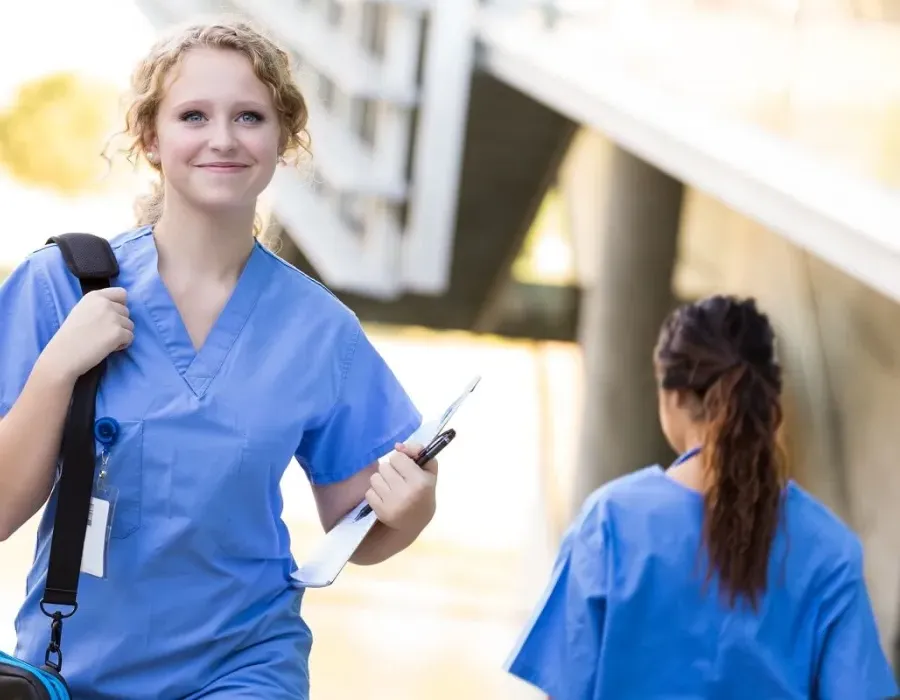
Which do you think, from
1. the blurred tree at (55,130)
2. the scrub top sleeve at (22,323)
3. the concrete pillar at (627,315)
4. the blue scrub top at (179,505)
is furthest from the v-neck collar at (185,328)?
the blurred tree at (55,130)

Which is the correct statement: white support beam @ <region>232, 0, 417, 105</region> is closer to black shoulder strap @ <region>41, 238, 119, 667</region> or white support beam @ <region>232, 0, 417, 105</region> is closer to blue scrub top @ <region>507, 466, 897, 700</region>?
blue scrub top @ <region>507, 466, 897, 700</region>

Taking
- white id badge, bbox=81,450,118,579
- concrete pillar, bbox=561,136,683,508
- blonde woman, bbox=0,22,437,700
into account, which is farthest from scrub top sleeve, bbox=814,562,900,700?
concrete pillar, bbox=561,136,683,508

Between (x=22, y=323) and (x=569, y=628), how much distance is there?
113 centimetres

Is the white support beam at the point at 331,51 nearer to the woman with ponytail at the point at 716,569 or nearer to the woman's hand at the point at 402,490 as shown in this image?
the woman with ponytail at the point at 716,569

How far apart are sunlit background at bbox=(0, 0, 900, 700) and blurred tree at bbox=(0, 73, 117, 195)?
7715mm

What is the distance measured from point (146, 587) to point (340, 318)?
40 cm

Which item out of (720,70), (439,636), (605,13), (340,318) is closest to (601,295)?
(439,636)

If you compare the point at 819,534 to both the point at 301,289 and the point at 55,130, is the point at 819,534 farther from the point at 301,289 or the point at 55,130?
the point at 55,130

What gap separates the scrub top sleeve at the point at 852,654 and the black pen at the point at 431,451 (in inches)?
35.1

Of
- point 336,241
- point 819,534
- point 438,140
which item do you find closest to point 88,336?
point 819,534

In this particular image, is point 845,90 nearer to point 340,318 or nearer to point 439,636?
point 340,318

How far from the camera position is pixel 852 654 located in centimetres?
228

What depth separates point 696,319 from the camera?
7.87 ft

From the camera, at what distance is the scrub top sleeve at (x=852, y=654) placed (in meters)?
2.26
